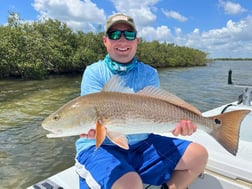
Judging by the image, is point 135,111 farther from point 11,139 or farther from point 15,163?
point 11,139

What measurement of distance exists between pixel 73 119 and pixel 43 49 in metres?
24.7

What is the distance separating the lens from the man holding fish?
1978mm

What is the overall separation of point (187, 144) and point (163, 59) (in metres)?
49.9

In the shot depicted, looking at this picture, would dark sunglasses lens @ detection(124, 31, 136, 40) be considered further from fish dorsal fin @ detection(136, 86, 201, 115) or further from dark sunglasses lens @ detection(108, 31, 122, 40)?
fish dorsal fin @ detection(136, 86, 201, 115)

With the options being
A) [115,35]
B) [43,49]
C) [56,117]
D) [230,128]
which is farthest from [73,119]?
[43,49]

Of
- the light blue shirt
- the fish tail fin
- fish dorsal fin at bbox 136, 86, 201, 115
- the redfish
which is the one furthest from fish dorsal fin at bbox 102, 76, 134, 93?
the fish tail fin

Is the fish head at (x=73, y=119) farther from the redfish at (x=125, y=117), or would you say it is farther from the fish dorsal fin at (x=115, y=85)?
the fish dorsal fin at (x=115, y=85)

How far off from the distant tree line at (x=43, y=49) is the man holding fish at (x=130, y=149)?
20419 millimetres

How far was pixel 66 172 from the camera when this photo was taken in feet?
8.17

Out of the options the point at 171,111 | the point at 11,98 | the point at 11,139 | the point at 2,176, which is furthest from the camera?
the point at 11,98

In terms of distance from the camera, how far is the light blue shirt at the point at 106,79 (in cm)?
211

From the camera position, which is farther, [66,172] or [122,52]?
[66,172]

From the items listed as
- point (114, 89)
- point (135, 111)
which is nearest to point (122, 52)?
point (114, 89)

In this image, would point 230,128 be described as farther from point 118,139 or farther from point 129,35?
point 129,35
